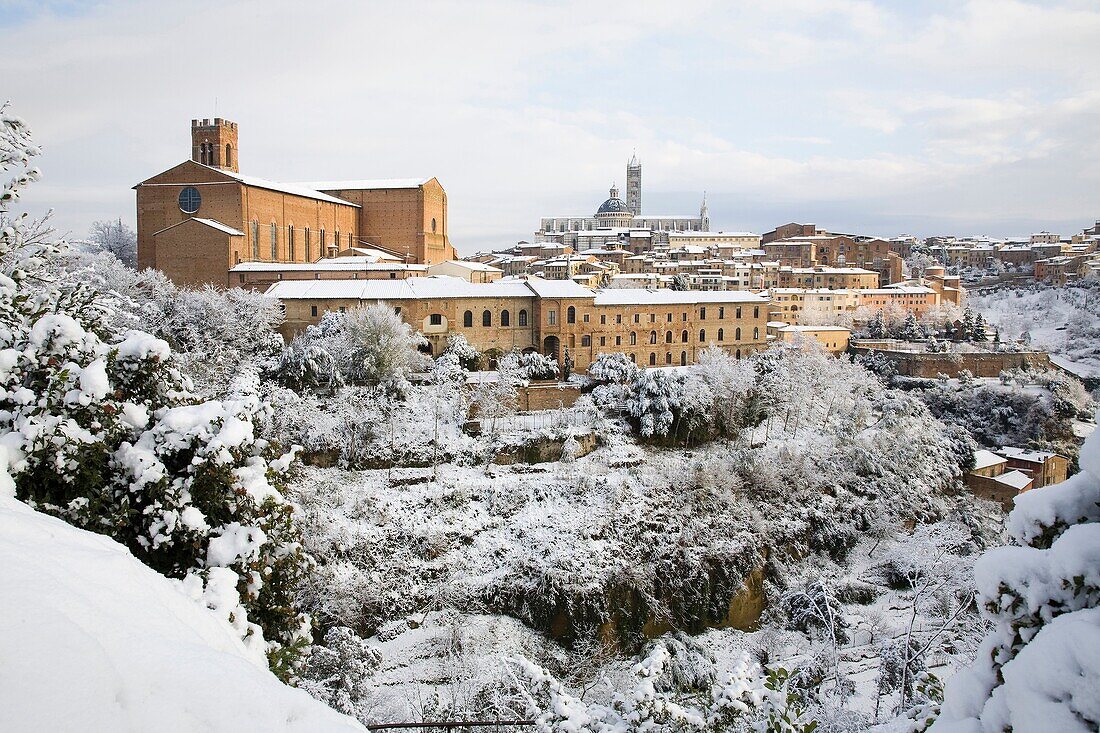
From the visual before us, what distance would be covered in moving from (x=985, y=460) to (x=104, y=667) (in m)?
27.1

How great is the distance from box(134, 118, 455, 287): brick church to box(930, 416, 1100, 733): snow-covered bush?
3092cm

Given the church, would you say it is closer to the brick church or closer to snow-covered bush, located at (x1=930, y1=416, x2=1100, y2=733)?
the brick church

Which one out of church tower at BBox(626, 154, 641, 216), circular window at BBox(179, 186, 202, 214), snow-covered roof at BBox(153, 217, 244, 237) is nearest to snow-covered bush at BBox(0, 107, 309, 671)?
snow-covered roof at BBox(153, 217, 244, 237)

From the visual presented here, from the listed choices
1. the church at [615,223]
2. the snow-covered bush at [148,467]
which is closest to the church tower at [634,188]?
the church at [615,223]

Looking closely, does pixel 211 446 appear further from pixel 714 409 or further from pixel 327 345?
pixel 714 409

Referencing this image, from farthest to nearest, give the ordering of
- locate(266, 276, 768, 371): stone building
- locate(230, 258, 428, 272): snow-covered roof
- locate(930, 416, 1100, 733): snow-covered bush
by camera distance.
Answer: locate(230, 258, 428, 272): snow-covered roof < locate(266, 276, 768, 371): stone building < locate(930, 416, 1100, 733): snow-covered bush

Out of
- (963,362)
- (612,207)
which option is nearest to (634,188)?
(612,207)

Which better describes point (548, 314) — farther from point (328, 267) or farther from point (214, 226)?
point (214, 226)

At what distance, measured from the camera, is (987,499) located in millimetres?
22094

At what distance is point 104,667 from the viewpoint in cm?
224

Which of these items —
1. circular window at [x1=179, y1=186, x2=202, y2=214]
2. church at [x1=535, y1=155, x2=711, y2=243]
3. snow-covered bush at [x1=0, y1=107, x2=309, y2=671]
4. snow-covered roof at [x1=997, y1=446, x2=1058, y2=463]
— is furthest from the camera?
church at [x1=535, y1=155, x2=711, y2=243]

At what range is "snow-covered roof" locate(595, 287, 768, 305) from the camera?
30.5 metres

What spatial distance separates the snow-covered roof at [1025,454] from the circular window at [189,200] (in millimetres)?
33829

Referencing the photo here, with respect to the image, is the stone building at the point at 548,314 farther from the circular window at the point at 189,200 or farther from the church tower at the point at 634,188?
the church tower at the point at 634,188
